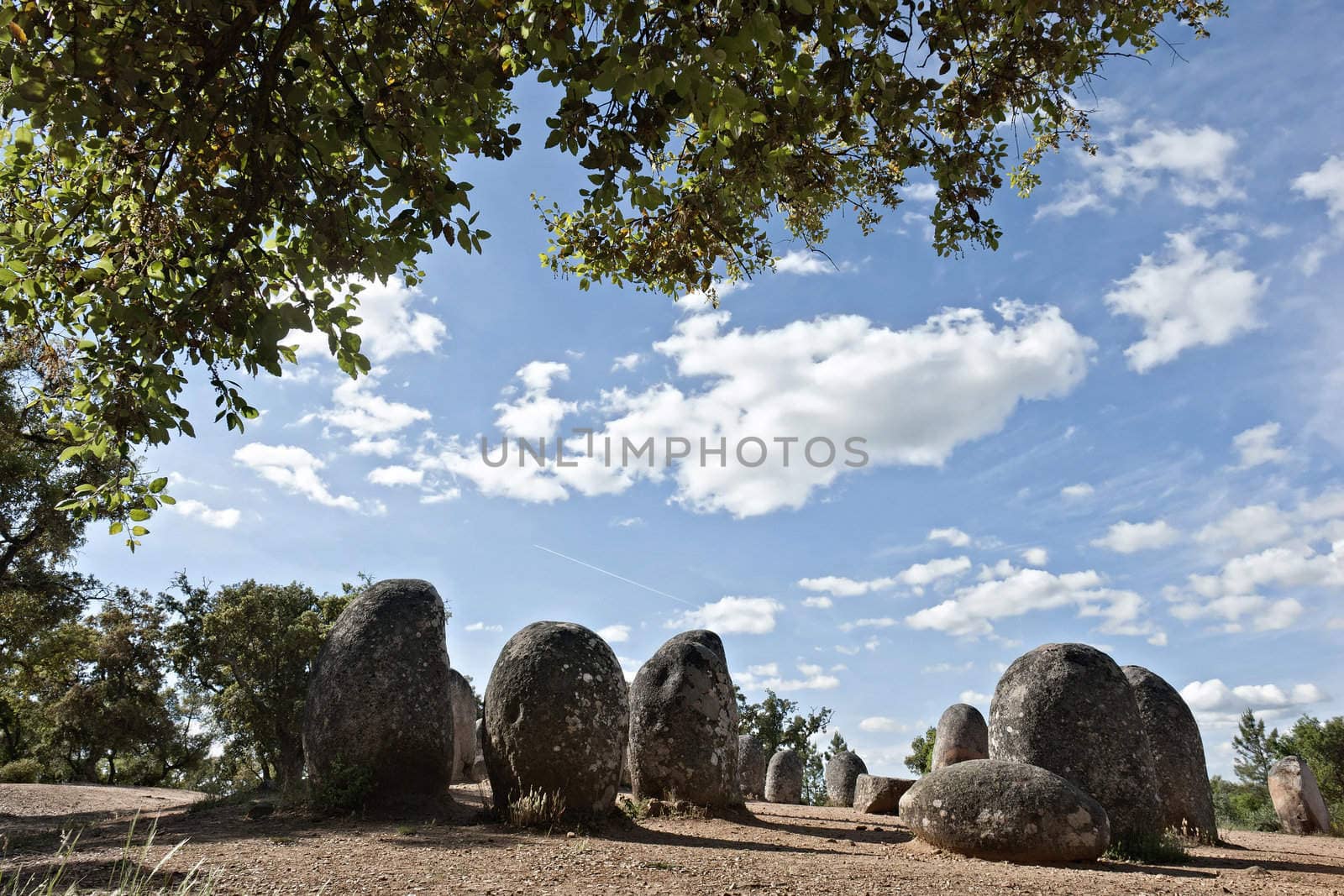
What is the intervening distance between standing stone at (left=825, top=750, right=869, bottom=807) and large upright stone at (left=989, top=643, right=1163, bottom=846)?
48.1 feet

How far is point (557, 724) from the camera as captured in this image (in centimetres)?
1154

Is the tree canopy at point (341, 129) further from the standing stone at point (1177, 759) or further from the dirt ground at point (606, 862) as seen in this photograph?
the standing stone at point (1177, 759)

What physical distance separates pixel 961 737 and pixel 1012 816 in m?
15.1

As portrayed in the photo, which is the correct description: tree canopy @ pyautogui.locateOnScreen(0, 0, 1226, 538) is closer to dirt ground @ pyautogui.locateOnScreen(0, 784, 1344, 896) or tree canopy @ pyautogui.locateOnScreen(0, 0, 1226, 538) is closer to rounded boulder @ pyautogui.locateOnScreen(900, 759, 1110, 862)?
dirt ground @ pyautogui.locateOnScreen(0, 784, 1344, 896)

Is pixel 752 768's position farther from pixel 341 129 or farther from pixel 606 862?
pixel 341 129

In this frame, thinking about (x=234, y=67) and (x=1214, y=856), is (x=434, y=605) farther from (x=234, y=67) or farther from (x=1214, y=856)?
(x=1214, y=856)

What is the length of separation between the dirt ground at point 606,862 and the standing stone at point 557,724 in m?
0.62

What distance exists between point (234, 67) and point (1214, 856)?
14890mm

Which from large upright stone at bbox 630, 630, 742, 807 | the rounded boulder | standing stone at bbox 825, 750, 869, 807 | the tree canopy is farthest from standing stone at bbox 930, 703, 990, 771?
the tree canopy

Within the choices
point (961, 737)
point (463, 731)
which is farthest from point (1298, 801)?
point (463, 731)

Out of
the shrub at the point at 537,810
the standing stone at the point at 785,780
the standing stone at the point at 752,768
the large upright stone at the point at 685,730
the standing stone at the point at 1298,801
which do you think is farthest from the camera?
the standing stone at the point at 785,780

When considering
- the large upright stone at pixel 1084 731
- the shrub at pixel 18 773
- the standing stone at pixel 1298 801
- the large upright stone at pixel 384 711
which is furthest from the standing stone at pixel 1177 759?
the shrub at pixel 18 773

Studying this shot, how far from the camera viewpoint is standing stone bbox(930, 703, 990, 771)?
2325 cm

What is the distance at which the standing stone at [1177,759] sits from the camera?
46.2 feet
